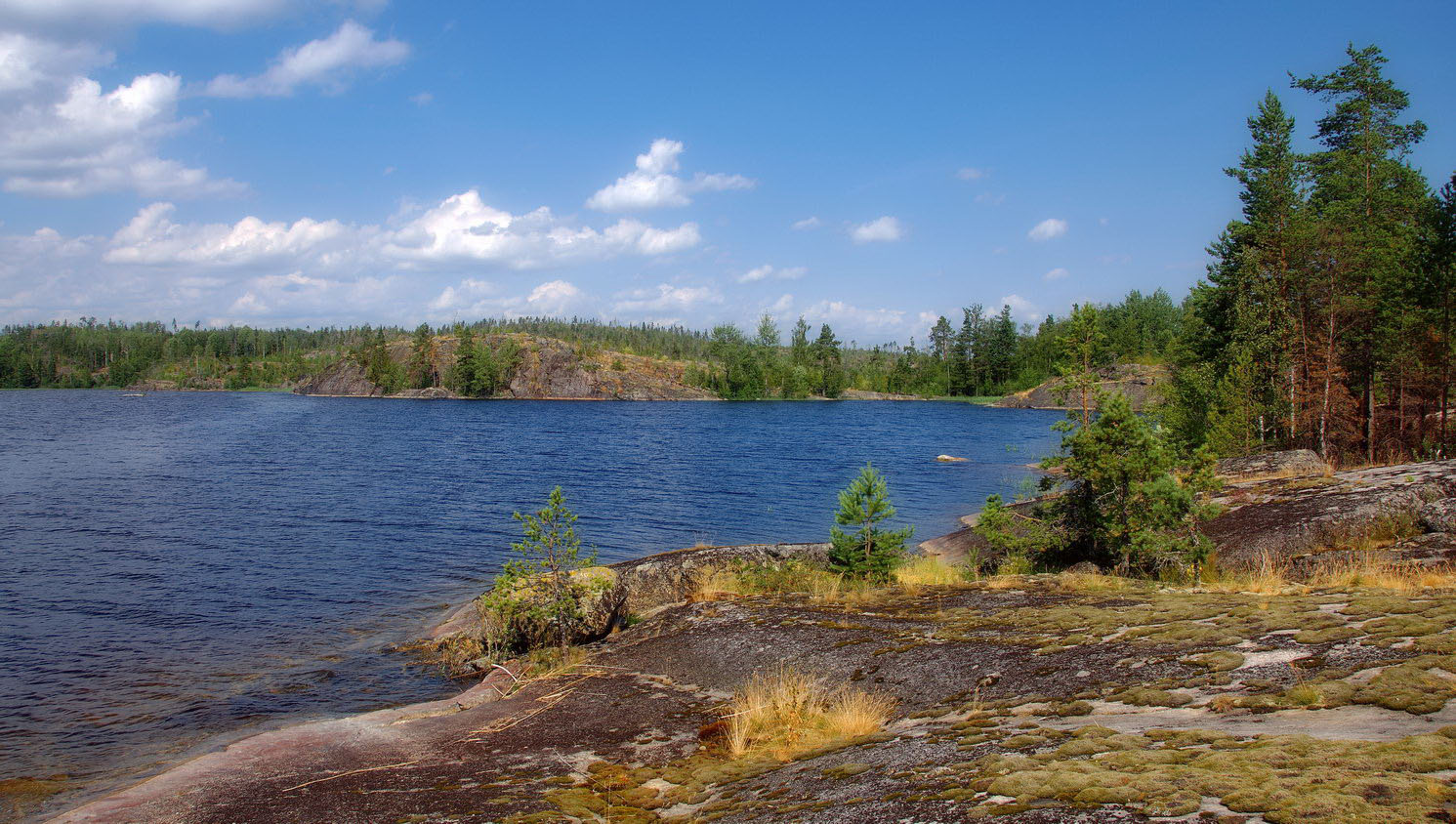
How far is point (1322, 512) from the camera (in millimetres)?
16469

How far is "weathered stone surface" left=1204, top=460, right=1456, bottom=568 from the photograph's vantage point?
15.4 metres

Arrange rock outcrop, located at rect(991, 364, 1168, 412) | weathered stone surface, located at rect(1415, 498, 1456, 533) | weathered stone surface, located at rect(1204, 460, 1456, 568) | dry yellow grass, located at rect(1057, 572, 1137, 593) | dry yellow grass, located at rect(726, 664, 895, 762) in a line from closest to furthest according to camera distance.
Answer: dry yellow grass, located at rect(726, 664, 895, 762), dry yellow grass, located at rect(1057, 572, 1137, 593), weathered stone surface, located at rect(1415, 498, 1456, 533), weathered stone surface, located at rect(1204, 460, 1456, 568), rock outcrop, located at rect(991, 364, 1168, 412)

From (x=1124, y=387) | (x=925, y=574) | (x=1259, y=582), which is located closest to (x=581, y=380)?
(x=1124, y=387)

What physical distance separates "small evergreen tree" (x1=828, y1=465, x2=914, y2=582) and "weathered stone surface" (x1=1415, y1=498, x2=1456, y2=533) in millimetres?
9713

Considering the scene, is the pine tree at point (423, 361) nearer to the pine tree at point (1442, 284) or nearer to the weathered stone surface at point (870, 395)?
the weathered stone surface at point (870, 395)

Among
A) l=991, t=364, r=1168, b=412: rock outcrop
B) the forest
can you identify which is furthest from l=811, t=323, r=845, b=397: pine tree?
the forest

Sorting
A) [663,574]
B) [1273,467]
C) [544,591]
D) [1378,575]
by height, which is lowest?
[663,574]

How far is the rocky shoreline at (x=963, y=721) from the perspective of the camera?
5160 mm

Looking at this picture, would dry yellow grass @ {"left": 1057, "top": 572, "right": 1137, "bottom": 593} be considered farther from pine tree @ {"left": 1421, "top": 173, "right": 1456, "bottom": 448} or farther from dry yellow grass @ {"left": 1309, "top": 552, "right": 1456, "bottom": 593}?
pine tree @ {"left": 1421, "top": 173, "right": 1456, "bottom": 448}

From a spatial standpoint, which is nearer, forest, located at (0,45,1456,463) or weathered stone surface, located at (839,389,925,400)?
forest, located at (0,45,1456,463)

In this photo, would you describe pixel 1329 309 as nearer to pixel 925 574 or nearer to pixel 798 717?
pixel 925 574

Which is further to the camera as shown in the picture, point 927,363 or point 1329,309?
point 927,363

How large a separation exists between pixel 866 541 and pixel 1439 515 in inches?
430

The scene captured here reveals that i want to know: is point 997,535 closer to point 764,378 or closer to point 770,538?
point 770,538
